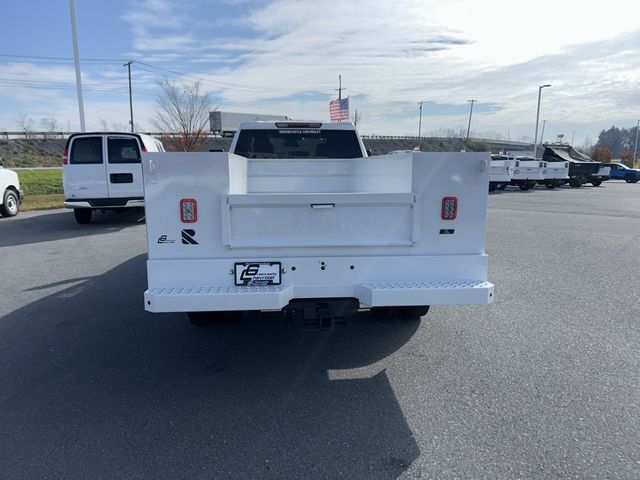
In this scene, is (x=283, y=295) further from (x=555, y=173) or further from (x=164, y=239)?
(x=555, y=173)

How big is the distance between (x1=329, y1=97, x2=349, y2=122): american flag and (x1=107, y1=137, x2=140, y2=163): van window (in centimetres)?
1545

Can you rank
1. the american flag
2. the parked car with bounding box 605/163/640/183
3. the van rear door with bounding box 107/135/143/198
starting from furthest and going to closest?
the parked car with bounding box 605/163/640/183
the american flag
the van rear door with bounding box 107/135/143/198

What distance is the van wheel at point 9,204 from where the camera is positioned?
13.2 metres

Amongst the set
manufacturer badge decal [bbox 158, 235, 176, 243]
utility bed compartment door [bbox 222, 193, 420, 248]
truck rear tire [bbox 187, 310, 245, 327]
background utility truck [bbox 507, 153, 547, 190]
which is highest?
utility bed compartment door [bbox 222, 193, 420, 248]

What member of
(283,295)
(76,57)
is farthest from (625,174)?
(283,295)

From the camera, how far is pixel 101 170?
37.2 feet

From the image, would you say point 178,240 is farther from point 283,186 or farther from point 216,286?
point 283,186

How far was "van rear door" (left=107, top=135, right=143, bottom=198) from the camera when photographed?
1144 cm

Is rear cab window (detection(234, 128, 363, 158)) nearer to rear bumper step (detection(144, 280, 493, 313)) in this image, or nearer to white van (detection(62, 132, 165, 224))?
rear bumper step (detection(144, 280, 493, 313))

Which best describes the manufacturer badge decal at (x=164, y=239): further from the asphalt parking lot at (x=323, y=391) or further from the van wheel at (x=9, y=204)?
the van wheel at (x=9, y=204)

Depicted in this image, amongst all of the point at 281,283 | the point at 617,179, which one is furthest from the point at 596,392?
the point at 617,179

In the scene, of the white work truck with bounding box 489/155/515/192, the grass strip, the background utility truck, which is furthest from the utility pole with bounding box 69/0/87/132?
the background utility truck

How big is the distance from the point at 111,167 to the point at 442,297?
10.5m

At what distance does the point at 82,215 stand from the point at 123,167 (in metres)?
1.92
